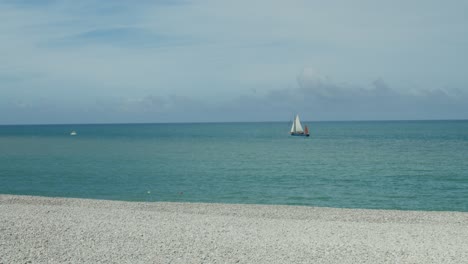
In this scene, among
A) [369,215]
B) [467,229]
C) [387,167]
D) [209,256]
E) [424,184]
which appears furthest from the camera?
[387,167]

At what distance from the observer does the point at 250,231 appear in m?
17.4

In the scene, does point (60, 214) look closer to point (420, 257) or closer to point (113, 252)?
point (113, 252)

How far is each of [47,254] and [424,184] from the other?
27647mm

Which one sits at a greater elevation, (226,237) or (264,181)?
(226,237)

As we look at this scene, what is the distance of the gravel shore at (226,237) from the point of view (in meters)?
13.8

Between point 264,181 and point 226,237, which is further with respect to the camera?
point 264,181

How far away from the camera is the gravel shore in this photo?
45.2 ft

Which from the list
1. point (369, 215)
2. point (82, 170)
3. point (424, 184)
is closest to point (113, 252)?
point (369, 215)

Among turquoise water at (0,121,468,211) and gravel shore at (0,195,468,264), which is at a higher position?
gravel shore at (0,195,468,264)

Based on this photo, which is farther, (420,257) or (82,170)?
(82,170)

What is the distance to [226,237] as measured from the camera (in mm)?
16141

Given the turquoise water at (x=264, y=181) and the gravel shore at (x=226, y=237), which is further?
the turquoise water at (x=264, y=181)

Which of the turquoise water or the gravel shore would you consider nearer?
the gravel shore

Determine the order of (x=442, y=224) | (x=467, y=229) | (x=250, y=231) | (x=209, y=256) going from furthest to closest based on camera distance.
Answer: (x=442, y=224) → (x=467, y=229) → (x=250, y=231) → (x=209, y=256)
